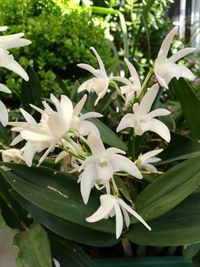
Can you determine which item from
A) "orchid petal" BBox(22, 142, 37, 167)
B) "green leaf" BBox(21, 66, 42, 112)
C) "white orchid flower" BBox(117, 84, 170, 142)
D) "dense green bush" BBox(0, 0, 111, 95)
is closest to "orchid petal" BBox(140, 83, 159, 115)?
"white orchid flower" BBox(117, 84, 170, 142)

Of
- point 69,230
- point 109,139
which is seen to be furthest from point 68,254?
point 109,139

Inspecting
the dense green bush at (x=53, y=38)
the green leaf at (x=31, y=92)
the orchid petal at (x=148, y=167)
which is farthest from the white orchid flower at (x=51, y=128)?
the dense green bush at (x=53, y=38)

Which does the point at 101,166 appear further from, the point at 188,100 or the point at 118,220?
the point at 188,100

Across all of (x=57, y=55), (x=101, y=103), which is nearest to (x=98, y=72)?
(x=101, y=103)

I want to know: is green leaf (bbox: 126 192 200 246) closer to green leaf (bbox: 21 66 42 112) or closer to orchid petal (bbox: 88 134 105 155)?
orchid petal (bbox: 88 134 105 155)

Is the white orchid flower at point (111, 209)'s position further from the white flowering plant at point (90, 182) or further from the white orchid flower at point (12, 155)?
the white orchid flower at point (12, 155)

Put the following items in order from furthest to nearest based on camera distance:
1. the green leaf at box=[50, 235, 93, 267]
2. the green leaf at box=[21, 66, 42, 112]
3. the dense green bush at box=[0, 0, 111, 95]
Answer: the dense green bush at box=[0, 0, 111, 95] < the green leaf at box=[21, 66, 42, 112] < the green leaf at box=[50, 235, 93, 267]

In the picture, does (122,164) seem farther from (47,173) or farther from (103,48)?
(103,48)
